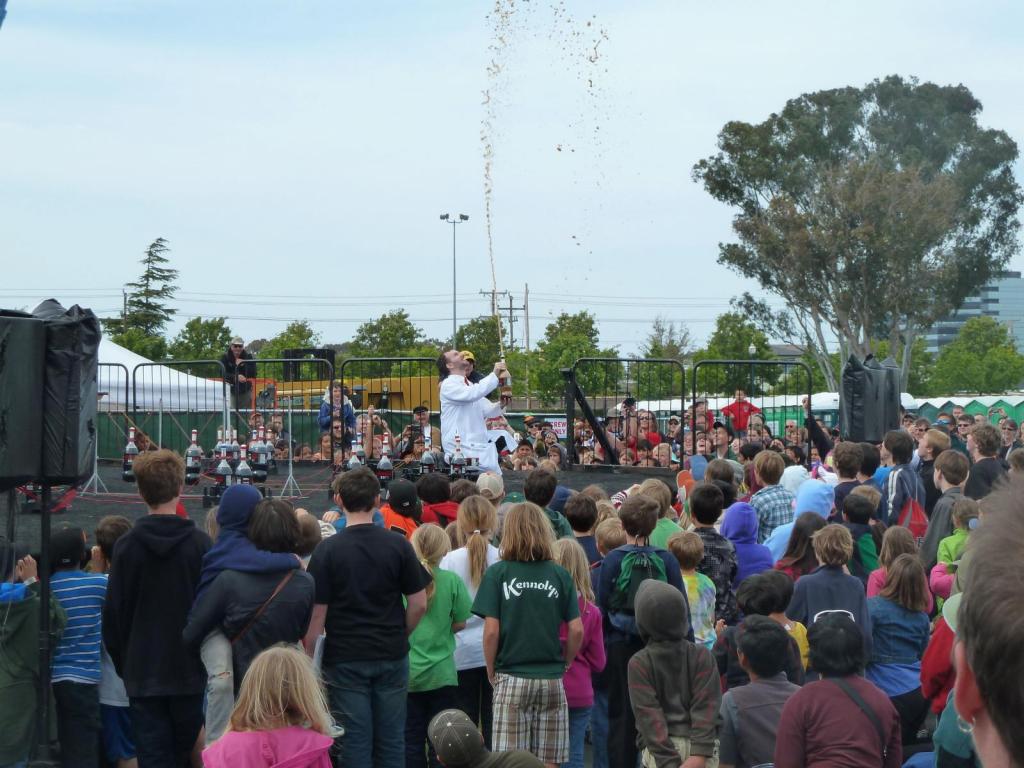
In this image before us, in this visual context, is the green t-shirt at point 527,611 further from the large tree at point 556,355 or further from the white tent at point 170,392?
the large tree at point 556,355

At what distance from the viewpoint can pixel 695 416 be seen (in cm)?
1537

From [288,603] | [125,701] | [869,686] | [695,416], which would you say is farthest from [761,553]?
[695,416]

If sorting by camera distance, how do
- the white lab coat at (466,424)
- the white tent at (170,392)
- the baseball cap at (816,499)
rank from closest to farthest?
the baseball cap at (816,499) → the white lab coat at (466,424) → the white tent at (170,392)

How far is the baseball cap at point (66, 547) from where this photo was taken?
6.10 metres

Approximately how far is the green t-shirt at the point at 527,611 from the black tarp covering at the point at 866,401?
28.6ft

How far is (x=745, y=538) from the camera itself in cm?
768

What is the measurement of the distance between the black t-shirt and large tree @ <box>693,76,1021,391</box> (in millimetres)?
41454

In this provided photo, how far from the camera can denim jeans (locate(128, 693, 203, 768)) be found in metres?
5.88

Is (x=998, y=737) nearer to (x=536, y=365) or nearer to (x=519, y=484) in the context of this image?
(x=519, y=484)

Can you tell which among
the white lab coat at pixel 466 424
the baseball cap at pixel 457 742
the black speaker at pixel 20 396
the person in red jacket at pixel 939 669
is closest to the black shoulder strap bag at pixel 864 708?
the person in red jacket at pixel 939 669

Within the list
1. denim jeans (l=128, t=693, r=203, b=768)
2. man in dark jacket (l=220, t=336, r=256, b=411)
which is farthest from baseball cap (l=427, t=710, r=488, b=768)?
man in dark jacket (l=220, t=336, r=256, b=411)

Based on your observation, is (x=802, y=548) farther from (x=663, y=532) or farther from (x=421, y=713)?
(x=421, y=713)

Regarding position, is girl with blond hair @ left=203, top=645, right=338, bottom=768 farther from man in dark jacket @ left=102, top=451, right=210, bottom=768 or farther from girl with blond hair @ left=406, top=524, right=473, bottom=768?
girl with blond hair @ left=406, top=524, right=473, bottom=768

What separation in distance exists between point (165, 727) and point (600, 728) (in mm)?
2471
